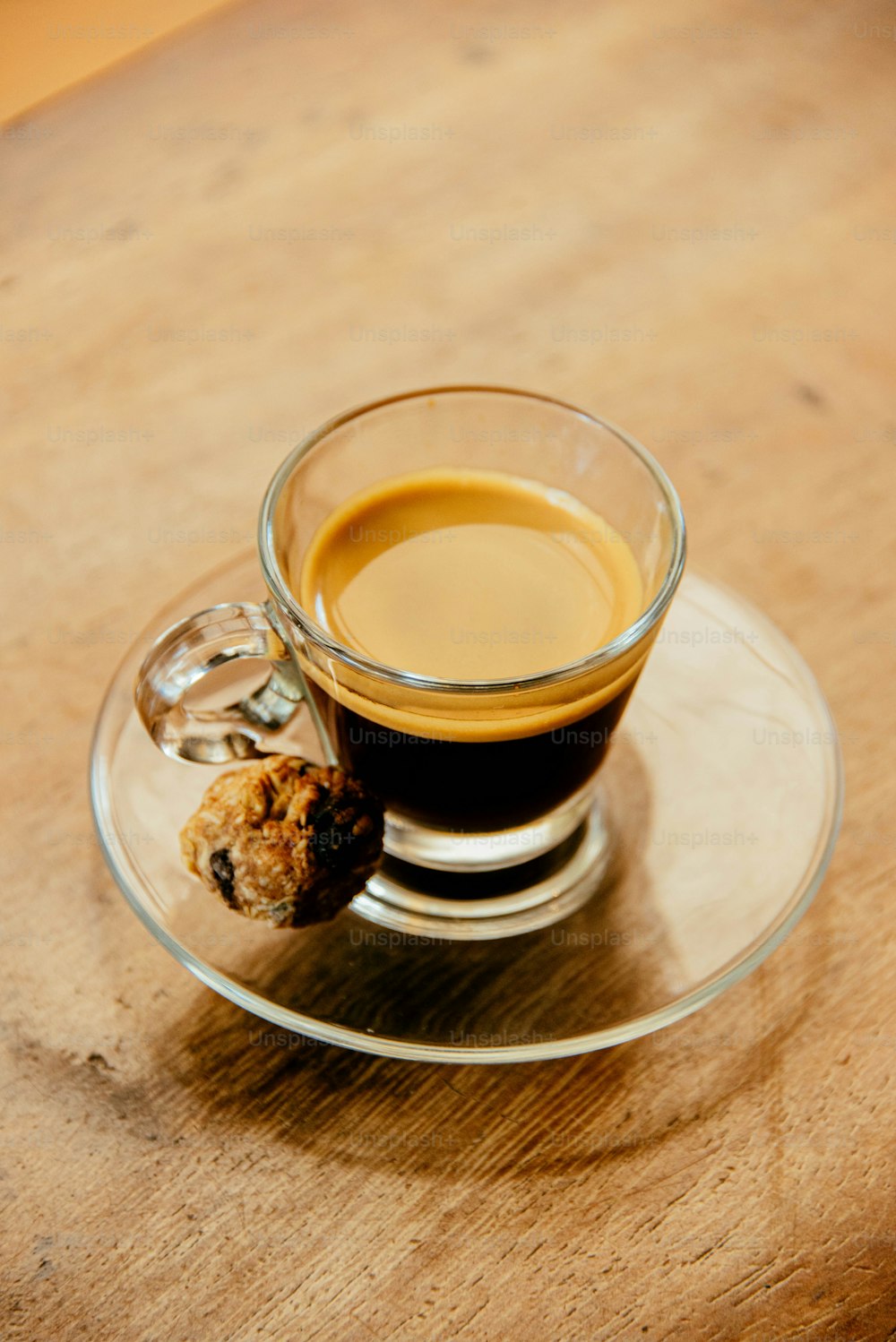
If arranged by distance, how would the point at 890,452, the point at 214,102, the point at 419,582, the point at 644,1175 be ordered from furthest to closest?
the point at 214,102 < the point at 890,452 < the point at 419,582 < the point at 644,1175

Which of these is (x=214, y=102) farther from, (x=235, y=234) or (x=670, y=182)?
(x=670, y=182)

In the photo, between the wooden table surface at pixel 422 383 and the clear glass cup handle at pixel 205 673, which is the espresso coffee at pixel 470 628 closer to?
the clear glass cup handle at pixel 205 673

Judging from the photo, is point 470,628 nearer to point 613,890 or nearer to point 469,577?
point 469,577

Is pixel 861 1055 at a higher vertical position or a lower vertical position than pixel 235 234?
lower

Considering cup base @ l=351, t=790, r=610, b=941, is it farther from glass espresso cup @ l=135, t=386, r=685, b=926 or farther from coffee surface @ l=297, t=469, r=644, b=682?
coffee surface @ l=297, t=469, r=644, b=682

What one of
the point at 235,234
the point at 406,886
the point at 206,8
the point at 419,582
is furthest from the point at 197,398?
the point at 206,8

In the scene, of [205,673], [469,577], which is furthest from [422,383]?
[205,673]

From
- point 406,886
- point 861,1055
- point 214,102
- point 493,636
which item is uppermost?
point 214,102
